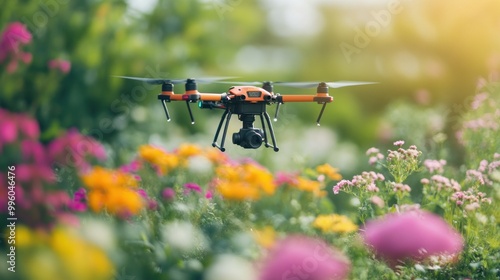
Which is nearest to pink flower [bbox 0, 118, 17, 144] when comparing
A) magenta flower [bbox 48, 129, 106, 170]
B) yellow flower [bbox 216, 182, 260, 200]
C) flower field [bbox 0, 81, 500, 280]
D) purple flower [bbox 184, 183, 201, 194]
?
flower field [bbox 0, 81, 500, 280]

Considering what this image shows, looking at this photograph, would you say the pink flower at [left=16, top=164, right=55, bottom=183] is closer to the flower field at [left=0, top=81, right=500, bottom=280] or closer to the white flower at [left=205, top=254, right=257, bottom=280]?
the flower field at [left=0, top=81, right=500, bottom=280]

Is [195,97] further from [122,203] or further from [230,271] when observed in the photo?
[122,203]

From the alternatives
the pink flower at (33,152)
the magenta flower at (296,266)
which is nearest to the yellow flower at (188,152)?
the pink flower at (33,152)

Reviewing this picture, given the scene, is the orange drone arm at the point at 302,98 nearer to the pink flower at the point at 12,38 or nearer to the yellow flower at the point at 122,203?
the yellow flower at the point at 122,203

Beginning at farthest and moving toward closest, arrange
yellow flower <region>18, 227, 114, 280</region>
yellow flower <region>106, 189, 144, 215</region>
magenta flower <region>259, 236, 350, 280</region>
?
Answer: yellow flower <region>106, 189, 144, 215</region>
magenta flower <region>259, 236, 350, 280</region>
yellow flower <region>18, 227, 114, 280</region>

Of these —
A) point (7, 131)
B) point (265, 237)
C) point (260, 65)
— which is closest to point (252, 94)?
point (265, 237)
